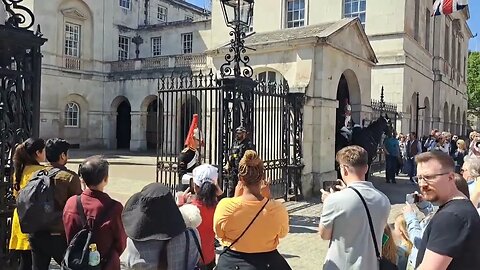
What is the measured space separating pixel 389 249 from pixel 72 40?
30357 millimetres

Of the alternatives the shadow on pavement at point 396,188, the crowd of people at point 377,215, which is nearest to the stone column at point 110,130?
the shadow on pavement at point 396,188

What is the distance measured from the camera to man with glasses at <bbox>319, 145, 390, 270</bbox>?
3.35m

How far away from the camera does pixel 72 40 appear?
100ft

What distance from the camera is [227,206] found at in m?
3.60

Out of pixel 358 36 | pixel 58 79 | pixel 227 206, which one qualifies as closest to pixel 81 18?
pixel 58 79

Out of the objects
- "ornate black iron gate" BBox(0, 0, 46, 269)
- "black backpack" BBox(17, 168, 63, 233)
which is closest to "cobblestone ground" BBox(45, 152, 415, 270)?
"ornate black iron gate" BBox(0, 0, 46, 269)

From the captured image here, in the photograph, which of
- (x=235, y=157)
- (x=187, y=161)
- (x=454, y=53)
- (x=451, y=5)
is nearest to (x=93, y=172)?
(x=235, y=157)

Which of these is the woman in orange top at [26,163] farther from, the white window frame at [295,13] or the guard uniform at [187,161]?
the white window frame at [295,13]

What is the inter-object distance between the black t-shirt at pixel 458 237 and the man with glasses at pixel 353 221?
771 millimetres

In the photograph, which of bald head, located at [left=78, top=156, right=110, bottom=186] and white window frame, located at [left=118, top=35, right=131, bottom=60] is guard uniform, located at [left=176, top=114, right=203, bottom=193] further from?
white window frame, located at [left=118, top=35, right=131, bottom=60]

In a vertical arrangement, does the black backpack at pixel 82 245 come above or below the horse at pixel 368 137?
below

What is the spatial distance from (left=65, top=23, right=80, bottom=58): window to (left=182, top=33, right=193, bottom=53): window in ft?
24.0

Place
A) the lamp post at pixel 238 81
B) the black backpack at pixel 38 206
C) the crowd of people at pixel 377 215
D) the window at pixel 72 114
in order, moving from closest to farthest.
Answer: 1. the crowd of people at pixel 377 215
2. the black backpack at pixel 38 206
3. the lamp post at pixel 238 81
4. the window at pixel 72 114

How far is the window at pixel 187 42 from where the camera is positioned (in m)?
33.6
